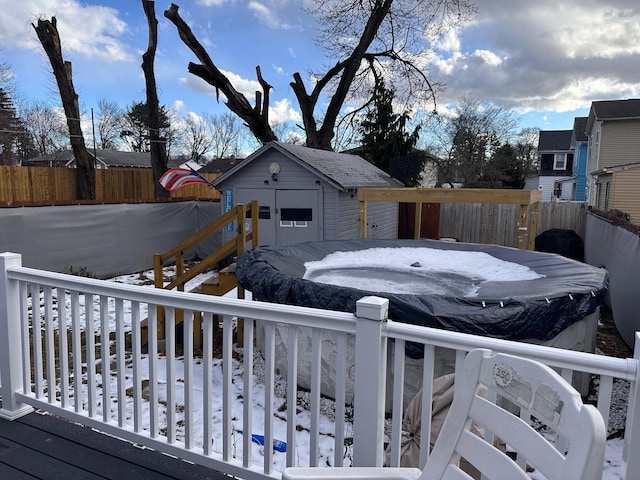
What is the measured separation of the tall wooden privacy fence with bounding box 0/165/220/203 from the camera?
977 cm

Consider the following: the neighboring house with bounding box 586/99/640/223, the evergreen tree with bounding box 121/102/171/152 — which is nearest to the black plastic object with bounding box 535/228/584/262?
the neighboring house with bounding box 586/99/640/223

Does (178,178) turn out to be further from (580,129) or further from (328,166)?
(580,129)

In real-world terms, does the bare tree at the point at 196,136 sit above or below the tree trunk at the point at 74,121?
above

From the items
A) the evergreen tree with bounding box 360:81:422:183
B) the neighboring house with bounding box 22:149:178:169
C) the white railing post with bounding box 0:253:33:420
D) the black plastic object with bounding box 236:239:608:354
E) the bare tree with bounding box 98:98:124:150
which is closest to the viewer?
the white railing post with bounding box 0:253:33:420

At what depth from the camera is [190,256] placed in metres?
11.0

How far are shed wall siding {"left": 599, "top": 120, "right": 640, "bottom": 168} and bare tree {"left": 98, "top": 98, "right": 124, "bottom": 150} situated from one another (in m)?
29.6

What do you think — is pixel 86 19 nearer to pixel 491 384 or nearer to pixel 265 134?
pixel 265 134

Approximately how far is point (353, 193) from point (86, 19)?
8486 millimetres

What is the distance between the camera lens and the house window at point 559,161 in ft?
93.1

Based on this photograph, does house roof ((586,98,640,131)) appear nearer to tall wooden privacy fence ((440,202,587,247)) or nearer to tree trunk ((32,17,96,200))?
tall wooden privacy fence ((440,202,587,247))

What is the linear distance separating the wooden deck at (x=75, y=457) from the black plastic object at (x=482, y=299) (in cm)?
201

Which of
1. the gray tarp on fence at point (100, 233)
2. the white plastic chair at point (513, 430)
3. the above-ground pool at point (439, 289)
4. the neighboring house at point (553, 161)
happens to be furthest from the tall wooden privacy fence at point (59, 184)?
the neighboring house at point (553, 161)

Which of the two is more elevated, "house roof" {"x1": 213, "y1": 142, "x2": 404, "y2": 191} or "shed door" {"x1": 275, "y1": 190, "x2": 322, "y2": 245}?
"house roof" {"x1": 213, "y1": 142, "x2": 404, "y2": 191}

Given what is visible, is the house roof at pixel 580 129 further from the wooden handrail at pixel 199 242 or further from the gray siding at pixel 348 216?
the wooden handrail at pixel 199 242
